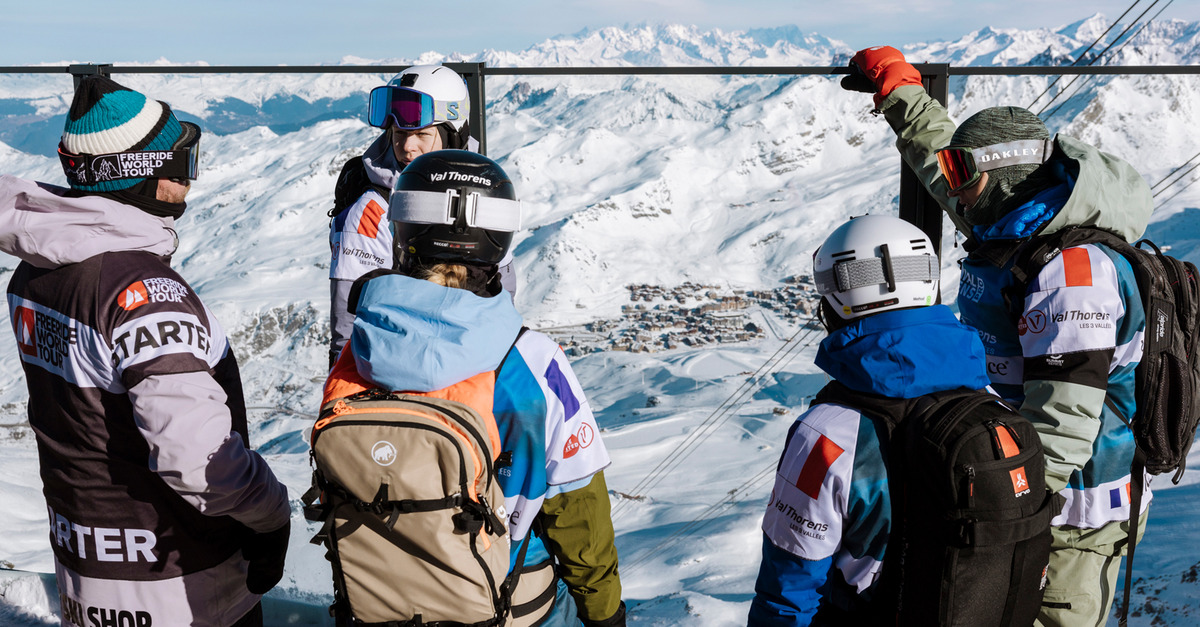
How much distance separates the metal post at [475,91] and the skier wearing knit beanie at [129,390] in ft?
5.03

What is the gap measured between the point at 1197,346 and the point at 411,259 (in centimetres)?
272

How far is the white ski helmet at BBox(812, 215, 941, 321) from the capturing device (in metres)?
2.28

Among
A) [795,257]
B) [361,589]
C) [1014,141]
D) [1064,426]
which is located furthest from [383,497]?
[795,257]

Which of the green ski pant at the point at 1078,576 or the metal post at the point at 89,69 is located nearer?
the green ski pant at the point at 1078,576

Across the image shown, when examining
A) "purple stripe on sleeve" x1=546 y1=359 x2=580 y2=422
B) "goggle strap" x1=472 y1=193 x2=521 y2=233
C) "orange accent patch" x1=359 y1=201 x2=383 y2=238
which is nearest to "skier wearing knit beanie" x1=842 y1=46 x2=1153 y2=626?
"purple stripe on sleeve" x1=546 y1=359 x2=580 y2=422

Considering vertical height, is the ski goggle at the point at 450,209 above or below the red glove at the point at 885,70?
below

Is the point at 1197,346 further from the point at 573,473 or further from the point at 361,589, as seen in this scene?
the point at 361,589

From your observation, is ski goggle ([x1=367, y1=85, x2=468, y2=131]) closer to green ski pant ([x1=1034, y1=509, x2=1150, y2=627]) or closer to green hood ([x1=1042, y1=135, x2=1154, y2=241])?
green hood ([x1=1042, y1=135, x2=1154, y2=241])


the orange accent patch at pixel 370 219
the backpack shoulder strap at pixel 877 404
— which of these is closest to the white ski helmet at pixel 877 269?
the backpack shoulder strap at pixel 877 404

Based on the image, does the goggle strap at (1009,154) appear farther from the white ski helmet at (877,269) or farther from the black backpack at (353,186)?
the black backpack at (353,186)

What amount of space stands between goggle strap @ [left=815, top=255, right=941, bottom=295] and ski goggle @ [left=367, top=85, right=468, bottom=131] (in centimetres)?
202

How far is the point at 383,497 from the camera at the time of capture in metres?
1.90

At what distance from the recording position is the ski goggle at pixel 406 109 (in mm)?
3570

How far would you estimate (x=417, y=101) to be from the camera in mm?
3578
